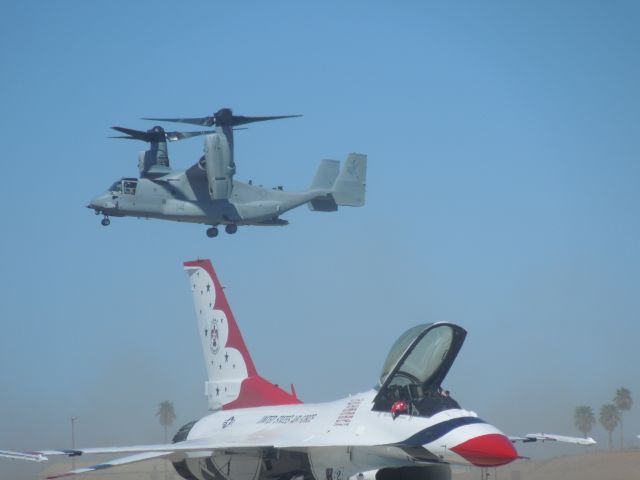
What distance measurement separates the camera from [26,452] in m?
21.9

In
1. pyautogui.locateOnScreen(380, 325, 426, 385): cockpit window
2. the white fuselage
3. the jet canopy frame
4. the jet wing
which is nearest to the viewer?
the white fuselage

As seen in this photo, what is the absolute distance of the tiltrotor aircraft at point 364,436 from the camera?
18.8 m

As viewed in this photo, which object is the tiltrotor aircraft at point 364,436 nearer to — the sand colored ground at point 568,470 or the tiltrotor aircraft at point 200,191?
the sand colored ground at point 568,470

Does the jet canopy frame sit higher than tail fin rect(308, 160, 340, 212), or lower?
lower

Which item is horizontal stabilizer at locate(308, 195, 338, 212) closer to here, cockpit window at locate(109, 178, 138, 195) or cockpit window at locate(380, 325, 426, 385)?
cockpit window at locate(109, 178, 138, 195)

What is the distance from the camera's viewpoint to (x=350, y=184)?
50.3m

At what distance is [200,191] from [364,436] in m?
27.7

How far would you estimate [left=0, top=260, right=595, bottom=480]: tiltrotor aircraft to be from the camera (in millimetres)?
18797

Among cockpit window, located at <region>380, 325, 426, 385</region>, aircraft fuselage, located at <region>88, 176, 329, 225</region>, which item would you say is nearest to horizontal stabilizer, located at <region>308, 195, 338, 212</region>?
aircraft fuselage, located at <region>88, 176, 329, 225</region>

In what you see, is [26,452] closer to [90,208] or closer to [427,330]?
[427,330]

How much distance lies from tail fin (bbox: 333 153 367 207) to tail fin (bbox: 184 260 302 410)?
67.6 feet

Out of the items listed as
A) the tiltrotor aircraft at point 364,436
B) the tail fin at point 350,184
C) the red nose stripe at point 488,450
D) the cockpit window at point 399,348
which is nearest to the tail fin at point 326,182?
the tail fin at point 350,184

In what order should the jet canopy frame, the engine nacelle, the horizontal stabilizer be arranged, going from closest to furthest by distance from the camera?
the engine nacelle
the jet canopy frame
the horizontal stabilizer

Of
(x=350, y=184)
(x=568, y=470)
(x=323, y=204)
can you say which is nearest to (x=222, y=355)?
(x=568, y=470)
